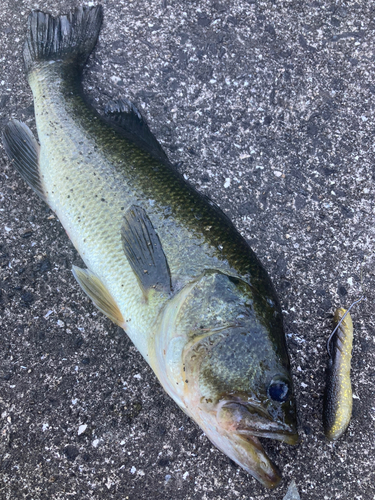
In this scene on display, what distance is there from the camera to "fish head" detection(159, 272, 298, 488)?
1823 millimetres

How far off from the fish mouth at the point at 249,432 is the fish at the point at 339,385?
718 millimetres

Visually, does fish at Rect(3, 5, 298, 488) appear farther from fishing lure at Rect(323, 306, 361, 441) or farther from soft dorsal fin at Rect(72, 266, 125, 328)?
fishing lure at Rect(323, 306, 361, 441)

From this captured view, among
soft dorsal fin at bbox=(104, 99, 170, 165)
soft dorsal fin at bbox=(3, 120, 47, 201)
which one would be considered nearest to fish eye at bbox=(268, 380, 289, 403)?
soft dorsal fin at bbox=(104, 99, 170, 165)

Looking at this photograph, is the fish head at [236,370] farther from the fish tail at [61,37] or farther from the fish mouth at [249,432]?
the fish tail at [61,37]

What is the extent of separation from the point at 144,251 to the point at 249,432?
1.11m

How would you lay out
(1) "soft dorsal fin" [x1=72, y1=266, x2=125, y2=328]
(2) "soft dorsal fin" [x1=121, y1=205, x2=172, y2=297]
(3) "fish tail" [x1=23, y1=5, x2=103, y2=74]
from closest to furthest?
(2) "soft dorsal fin" [x1=121, y1=205, x2=172, y2=297]
(1) "soft dorsal fin" [x1=72, y1=266, x2=125, y2=328]
(3) "fish tail" [x1=23, y1=5, x2=103, y2=74]

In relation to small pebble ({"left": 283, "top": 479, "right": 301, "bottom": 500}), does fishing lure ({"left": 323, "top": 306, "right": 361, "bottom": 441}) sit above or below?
above

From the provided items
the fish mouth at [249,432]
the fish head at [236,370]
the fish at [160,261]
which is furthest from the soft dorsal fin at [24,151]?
the fish mouth at [249,432]

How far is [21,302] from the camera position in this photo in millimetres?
2631

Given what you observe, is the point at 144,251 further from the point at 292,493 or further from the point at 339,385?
the point at 292,493

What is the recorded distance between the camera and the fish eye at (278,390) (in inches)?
73.5

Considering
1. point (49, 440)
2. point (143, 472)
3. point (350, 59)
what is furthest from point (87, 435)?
point (350, 59)

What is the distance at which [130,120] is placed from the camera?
8.96 ft

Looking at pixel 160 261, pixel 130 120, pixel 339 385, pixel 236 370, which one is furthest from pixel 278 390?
pixel 130 120
